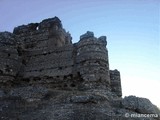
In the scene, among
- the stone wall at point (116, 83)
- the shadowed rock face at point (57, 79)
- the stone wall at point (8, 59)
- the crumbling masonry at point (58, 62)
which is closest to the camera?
the shadowed rock face at point (57, 79)

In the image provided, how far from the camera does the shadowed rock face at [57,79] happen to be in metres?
16.0

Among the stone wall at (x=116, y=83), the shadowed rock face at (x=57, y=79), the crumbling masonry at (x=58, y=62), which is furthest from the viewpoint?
the stone wall at (x=116, y=83)

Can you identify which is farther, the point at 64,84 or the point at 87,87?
the point at 64,84

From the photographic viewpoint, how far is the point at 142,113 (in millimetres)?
16781

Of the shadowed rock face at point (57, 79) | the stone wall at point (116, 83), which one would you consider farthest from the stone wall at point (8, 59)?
the stone wall at point (116, 83)

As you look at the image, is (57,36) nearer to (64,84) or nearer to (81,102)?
(64,84)

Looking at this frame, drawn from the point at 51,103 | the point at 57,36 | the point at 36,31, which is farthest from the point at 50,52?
the point at 51,103

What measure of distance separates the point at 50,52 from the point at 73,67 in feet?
10.4

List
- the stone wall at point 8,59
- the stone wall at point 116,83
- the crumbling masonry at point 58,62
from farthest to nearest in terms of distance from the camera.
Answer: the stone wall at point 116,83 → the stone wall at point 8,59 → the crumbling masonry at point 58,62

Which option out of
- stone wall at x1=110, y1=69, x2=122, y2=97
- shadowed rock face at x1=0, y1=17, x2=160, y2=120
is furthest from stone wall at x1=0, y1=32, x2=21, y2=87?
stone wall at x1=110, y1=69, x2=122, y2=97

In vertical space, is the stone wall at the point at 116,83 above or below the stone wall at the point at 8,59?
below

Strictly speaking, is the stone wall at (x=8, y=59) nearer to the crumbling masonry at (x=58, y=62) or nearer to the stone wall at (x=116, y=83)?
the crumbling masonry at (x=58, y=62)

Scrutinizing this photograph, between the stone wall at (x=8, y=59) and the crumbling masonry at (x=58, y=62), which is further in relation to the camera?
the stone wall at (x=8, y=59)

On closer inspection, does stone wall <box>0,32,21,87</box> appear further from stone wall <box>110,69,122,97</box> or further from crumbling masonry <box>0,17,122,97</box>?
stone wall <box>110,69,122,97</box>
